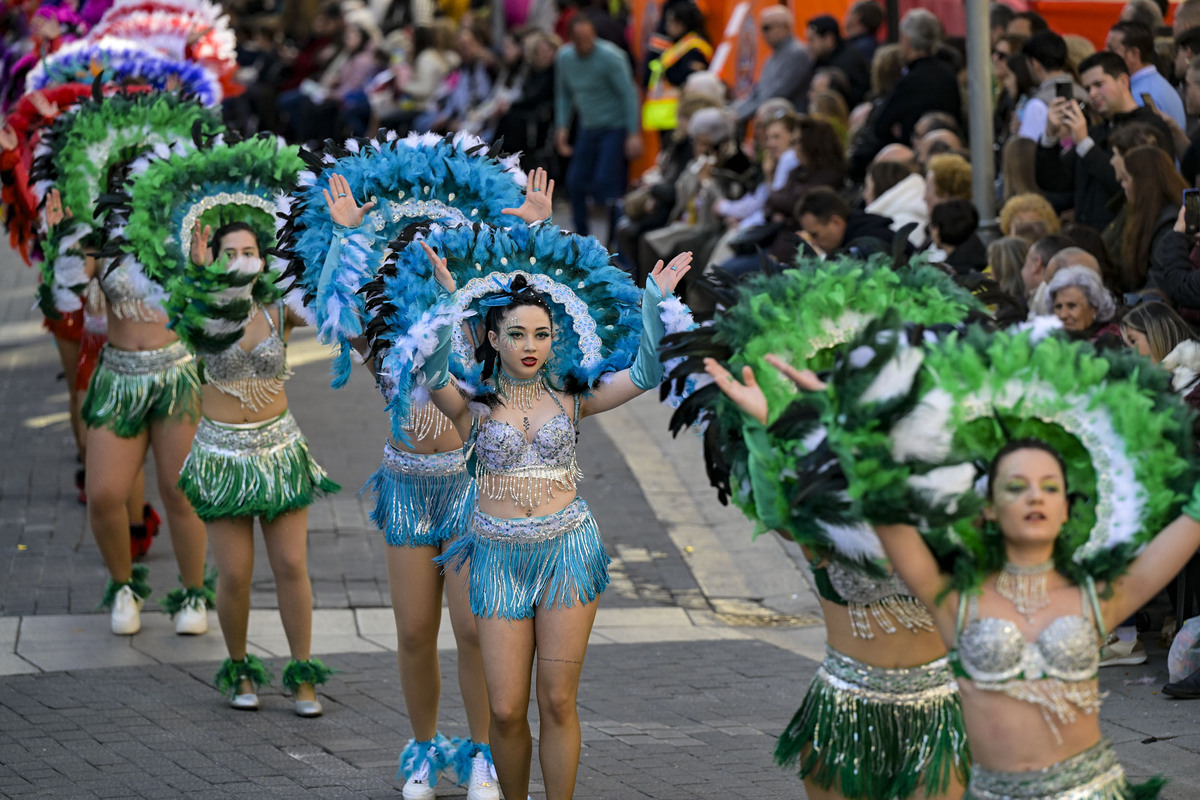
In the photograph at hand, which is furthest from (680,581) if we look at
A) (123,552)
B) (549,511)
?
(549,511)

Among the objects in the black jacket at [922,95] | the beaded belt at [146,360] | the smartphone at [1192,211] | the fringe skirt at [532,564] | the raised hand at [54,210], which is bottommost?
the beaded belt at [146,360]

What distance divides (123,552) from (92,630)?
0.37m

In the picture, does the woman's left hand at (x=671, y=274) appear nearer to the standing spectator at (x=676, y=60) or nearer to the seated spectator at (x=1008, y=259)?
the seated spectator at (x=1008, y=259)

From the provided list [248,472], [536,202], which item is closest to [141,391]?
[248,472]

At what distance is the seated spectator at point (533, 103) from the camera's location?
16688mm

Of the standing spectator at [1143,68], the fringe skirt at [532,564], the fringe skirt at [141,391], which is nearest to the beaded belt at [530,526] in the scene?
the fringe skirt at [532,564]

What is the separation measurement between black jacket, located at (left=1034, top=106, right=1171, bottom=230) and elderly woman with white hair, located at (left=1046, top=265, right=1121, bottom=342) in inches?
52.8

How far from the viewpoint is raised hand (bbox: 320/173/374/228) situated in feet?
17.2

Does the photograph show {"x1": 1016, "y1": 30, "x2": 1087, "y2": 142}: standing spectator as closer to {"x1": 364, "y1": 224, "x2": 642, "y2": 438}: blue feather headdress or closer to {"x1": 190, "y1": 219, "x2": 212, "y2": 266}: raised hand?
{"x1": 364, "y1": 224, "x2": 642, "y2": 438}: blue feather headdress

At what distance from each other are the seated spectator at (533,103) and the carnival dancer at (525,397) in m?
12.1

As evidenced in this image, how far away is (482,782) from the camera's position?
518cm

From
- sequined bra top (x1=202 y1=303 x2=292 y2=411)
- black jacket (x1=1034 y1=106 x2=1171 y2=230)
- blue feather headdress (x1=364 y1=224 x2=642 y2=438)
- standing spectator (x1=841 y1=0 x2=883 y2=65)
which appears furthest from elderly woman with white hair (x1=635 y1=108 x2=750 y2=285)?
blue feather headdress (x1=364 y1=224 x2=642 y2=438)

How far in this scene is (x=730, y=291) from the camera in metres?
4.32

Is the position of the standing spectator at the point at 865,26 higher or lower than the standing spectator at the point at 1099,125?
higher
